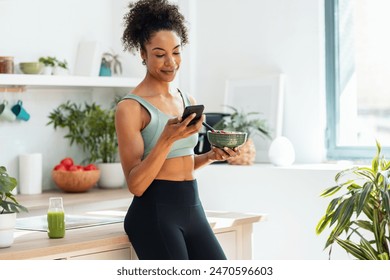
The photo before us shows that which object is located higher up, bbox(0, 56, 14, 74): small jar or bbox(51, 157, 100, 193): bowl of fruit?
bbox(0, 56, 14, 74): small jar

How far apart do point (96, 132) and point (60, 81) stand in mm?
444

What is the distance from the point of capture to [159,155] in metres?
2.46

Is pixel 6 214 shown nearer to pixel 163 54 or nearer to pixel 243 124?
pixel 163 54

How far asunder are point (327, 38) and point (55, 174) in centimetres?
191

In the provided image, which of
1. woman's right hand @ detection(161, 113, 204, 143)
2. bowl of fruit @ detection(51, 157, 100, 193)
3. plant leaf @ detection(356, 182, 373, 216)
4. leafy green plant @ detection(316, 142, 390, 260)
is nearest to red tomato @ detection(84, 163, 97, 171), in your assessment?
bowl of fruit @ detection(51, 157, 100, 193)

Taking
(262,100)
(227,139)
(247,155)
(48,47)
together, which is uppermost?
(48,47)

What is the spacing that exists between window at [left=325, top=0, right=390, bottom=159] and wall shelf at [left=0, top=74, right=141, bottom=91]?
1352 mm

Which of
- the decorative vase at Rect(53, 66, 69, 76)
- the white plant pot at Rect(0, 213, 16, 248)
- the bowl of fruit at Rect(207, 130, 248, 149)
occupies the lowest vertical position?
the white plant pot at Rect(0, 213, 16, 248)

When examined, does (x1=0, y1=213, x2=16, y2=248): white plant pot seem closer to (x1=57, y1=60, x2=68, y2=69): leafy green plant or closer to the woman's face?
the woman's face

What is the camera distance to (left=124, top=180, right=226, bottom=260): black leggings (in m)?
2.53

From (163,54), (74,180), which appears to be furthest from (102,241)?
(74,180)

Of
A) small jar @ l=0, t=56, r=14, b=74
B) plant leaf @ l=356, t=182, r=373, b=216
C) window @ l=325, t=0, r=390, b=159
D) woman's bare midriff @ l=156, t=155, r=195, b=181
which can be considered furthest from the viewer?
window @ l=325, t=0, r=390, b=159

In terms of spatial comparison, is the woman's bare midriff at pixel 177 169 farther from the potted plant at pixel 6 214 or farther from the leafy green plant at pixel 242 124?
the leafy green plant at pixel 242 124

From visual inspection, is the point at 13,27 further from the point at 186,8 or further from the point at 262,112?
the point at 262,112
